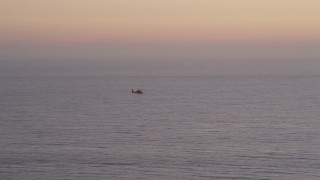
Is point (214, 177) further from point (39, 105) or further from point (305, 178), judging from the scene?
point (39, 105)

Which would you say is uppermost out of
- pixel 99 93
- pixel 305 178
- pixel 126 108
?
pixel 99 93

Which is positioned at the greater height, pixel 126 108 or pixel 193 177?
pixel 126 108

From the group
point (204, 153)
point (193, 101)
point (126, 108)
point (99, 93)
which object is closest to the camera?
point (204, 153)

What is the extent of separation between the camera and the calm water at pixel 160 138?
128 ft

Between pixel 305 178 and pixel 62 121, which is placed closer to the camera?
pixel 305 178

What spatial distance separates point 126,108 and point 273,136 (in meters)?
27.7

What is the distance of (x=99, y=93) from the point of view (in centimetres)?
10138

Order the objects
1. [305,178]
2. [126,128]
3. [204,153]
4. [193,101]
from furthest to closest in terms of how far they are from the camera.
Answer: [193,101], [126,128], [204,153], [305,178]

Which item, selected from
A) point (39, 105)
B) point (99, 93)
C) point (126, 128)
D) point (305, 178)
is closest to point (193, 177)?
point (305, 178)

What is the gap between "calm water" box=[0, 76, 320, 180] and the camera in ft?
128

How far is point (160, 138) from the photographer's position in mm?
50812

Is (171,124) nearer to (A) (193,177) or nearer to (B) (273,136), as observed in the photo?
(B) (273,136)

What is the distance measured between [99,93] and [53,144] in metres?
53.3

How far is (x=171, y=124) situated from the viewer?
59.9 metres
